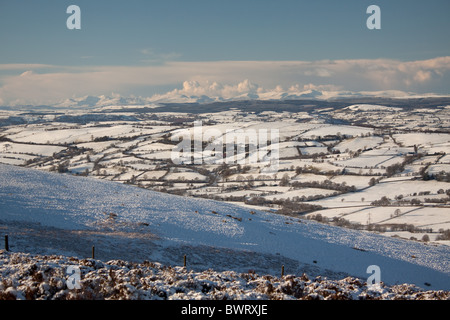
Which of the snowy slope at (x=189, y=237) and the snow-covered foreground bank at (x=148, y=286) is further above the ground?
the snow-covered foreground bank at (x=148, y=286)

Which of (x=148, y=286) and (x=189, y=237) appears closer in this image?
(x=148, y=286)

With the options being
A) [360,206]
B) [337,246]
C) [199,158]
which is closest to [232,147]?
[199,158]

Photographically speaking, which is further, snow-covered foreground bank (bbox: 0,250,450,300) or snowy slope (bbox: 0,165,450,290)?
snowy slope (bbox: 0,165,450,290)

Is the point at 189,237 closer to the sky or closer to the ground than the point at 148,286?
closer to the ground

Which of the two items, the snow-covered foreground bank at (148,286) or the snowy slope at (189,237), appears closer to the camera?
the snow-covered foreground bank at (148,286)
